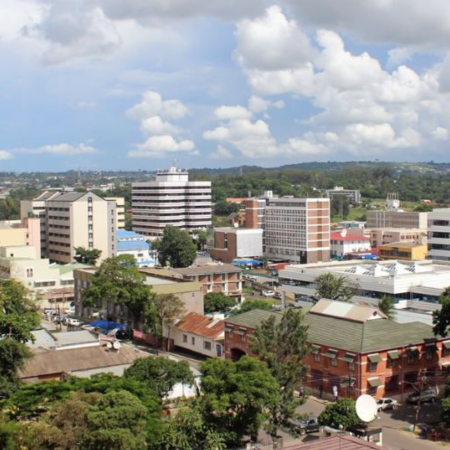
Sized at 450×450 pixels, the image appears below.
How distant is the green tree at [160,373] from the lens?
2612cm

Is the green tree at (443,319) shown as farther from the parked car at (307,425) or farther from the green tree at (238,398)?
the green tree at (238,398)

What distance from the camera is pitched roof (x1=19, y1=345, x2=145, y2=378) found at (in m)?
30.9

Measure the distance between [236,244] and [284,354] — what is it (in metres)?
59.0

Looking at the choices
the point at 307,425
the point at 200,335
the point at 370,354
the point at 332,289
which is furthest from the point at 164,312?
the point at 307,425

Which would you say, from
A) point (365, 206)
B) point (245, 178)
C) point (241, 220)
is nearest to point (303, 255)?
point (241, 220)

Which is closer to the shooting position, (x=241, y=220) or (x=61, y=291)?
(x=61, y=291)

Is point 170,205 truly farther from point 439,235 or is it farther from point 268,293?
point 439,235

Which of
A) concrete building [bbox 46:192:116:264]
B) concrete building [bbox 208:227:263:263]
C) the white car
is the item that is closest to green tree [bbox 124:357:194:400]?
the white car

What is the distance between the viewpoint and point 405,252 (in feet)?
254

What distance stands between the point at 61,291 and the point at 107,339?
21219 mm

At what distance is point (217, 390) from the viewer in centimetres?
2255

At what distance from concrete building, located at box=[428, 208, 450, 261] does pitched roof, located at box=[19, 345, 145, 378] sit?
39.4 meters

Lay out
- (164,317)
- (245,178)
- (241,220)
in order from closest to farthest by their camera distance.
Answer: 1. (164,317)
2. (241,220)
3. (245,178)

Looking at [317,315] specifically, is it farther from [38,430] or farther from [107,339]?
[38,430]
